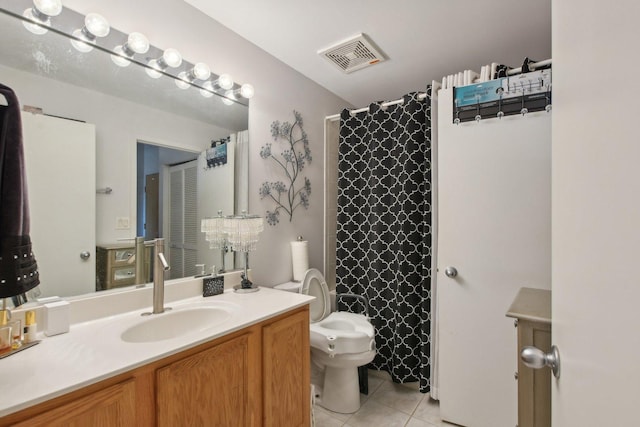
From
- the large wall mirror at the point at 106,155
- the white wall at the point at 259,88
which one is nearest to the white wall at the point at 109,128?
the large wall mirror at the point at 106,155

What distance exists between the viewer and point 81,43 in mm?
1259

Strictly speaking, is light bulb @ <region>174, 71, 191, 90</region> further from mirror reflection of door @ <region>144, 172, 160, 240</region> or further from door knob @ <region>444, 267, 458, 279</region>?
door knob @ <region>444, 267, 458, 279</region>

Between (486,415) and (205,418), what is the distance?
1593mm

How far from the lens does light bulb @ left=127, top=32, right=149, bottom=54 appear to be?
1361mm

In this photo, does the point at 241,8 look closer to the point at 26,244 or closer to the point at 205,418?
the point at 26,244

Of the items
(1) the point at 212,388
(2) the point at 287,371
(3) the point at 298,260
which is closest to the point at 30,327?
(1) the point at 212,388

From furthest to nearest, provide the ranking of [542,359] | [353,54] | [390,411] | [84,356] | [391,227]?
[391,227] < [353,54] < [390,411] < [84,356] < [542,359]

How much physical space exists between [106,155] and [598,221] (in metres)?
1.63

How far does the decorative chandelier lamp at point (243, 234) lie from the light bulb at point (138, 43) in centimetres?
92

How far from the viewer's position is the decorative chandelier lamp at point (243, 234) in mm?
1727

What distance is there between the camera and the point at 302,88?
94.8 inches

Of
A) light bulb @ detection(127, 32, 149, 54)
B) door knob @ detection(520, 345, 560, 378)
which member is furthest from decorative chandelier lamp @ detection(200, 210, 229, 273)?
door knob @ detection(520, 345, 560, 378)

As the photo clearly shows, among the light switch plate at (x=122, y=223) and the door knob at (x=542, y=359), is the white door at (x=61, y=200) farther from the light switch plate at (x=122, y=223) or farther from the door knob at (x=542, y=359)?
the door knob at (x=542, y=359)

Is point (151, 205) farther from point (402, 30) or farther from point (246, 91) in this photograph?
point (402, 30)
